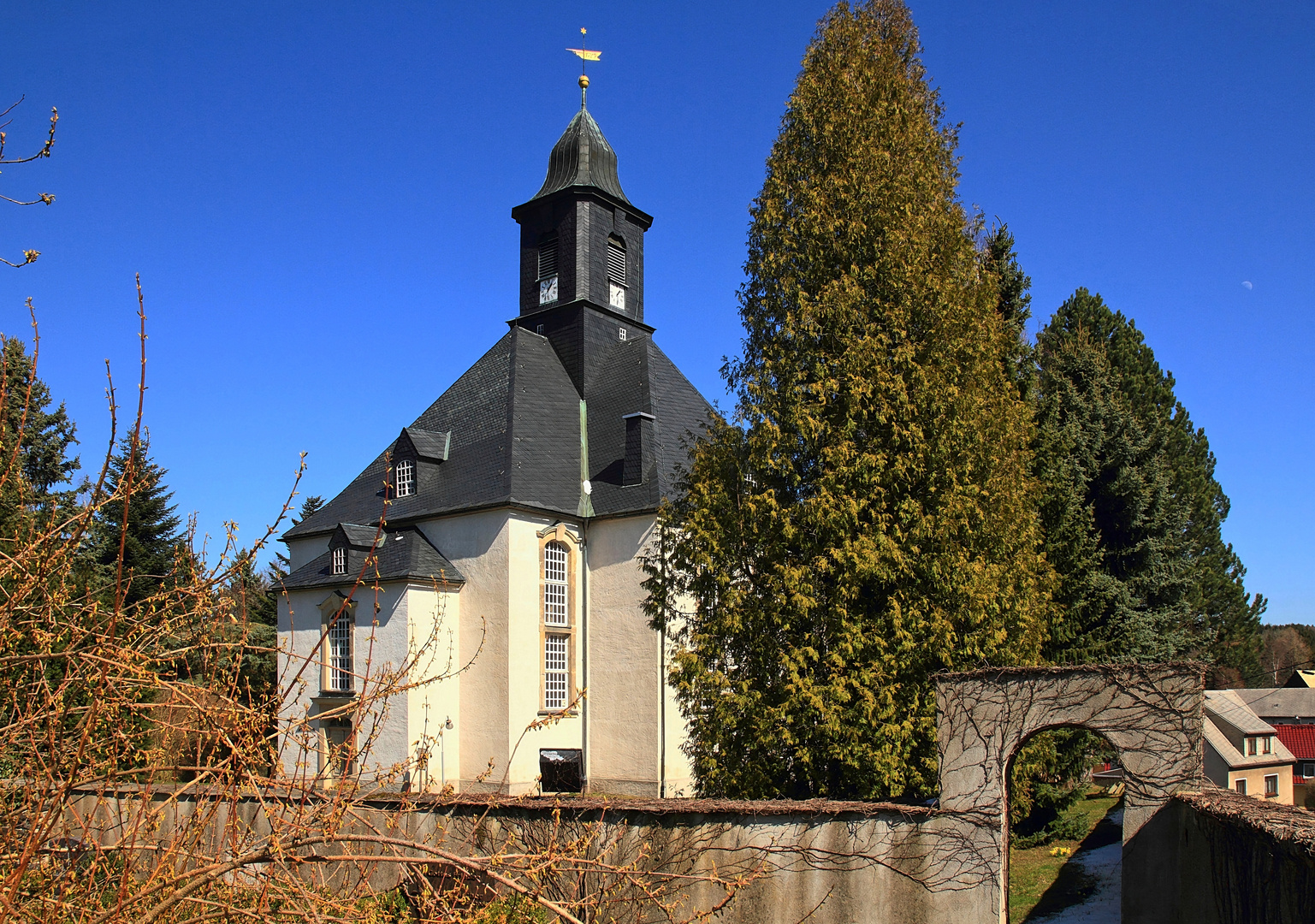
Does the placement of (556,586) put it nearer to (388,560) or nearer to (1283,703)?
(388,560)

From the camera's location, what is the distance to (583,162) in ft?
94.9

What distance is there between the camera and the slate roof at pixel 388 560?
23.0 meters

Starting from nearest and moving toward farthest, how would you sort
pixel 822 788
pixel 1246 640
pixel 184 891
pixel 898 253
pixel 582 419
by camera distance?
pixel 184 891, pixel 822 788, pixel 898 253, pixel 582 419, pixel 1246 640

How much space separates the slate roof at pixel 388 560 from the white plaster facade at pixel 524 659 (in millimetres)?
260

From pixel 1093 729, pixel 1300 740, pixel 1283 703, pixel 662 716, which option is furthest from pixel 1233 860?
pixel 1283 703

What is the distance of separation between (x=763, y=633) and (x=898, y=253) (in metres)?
5.26

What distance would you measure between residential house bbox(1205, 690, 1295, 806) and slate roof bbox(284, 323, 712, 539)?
21562 mm

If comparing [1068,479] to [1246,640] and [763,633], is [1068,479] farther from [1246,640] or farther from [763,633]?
[1246,640]

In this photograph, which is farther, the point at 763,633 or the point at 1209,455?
the point at 1209,455

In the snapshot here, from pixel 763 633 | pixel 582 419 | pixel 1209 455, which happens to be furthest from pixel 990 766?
pixel 1209 455

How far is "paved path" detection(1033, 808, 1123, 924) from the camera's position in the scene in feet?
39.7

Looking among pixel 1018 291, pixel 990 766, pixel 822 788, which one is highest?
pixel 1018 291

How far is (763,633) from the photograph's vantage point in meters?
12.3

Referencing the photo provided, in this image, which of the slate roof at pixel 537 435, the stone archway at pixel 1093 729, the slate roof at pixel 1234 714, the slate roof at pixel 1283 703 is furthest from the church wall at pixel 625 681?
the slate roof at pixel 1283 703
